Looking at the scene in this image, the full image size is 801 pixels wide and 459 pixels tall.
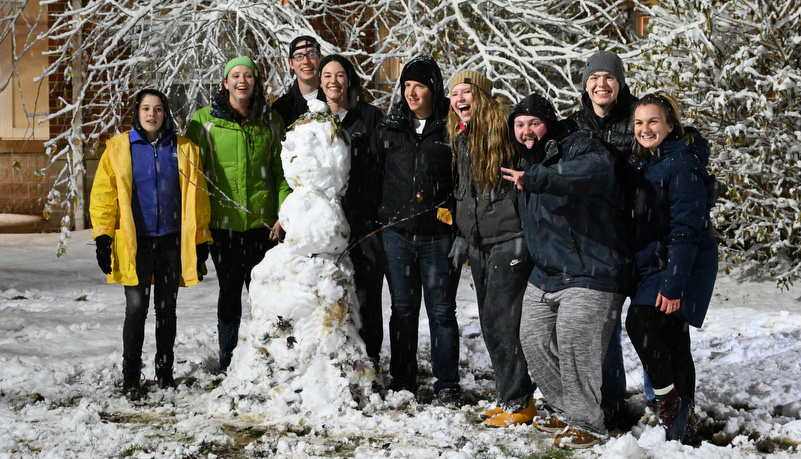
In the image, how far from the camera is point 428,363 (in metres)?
5.50

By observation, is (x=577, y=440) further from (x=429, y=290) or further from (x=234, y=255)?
(x=234, y=255)

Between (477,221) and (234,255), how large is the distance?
1.60 m

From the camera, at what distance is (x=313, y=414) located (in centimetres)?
416

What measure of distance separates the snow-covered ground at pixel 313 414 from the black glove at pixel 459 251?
82 centimetres

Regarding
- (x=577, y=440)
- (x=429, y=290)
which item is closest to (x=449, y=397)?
(x=429, y=290)

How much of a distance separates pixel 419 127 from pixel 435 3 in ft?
17.0

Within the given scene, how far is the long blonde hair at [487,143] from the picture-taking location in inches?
161

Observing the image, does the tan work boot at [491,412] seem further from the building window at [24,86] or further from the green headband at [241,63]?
the building window at [24,86]

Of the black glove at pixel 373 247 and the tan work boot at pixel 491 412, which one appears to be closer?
the tan work boot at pixel 491 412

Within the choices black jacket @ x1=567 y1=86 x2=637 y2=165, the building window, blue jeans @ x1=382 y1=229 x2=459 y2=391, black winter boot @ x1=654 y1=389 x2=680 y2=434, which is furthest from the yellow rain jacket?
the building window

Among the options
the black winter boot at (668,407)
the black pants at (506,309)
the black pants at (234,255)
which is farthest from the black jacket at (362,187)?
the black winter boot at (668,407)

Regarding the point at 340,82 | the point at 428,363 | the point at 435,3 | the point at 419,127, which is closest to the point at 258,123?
the point at 340,82

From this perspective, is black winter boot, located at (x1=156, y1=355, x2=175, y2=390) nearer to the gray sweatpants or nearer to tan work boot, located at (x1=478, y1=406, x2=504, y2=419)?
tan work boot, located at (x1=478, y1=406, x2=504, y2=419)

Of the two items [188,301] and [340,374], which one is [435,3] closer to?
[188,301]
